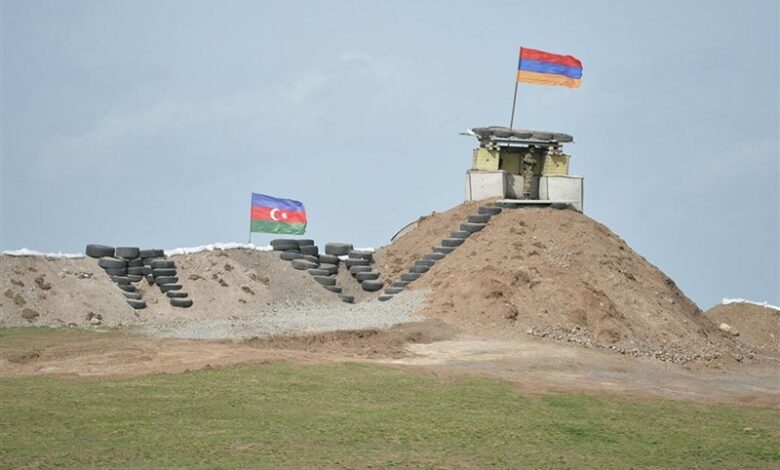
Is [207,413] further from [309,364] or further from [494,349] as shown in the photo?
[494,349]

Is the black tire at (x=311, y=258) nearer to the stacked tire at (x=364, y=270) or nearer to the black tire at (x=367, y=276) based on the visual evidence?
the stacked tire at (x=364, y=270)

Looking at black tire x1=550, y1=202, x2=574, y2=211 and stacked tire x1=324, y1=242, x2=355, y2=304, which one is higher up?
black tire x1=550, y1=202, x2=574, y2=211

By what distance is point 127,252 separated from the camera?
1613 inches

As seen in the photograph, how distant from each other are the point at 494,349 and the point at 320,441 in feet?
39.9

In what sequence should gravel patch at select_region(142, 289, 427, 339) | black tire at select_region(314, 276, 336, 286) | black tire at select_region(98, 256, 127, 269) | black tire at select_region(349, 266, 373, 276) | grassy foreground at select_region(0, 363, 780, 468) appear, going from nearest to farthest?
grassy foreground at select_region(0, 363, 780, 468), gravel patch at select_region(142, 289, 427, 339), black tire at select_region(98, 256, 127, 269), black tire at select_region(314, 276, 336, 286), black tire at select_region(349, 266, 373, 276)

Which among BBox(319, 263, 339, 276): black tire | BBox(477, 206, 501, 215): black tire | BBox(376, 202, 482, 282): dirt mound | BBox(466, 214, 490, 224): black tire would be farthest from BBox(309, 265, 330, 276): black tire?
BBox(477, 206, 501, 215): black tire

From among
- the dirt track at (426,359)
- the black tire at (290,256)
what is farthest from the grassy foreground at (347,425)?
the black tire at (290,256)

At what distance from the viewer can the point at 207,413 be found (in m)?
23.8

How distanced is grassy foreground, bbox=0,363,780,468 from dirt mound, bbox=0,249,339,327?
33.5ft

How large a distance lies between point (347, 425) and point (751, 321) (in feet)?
96.6

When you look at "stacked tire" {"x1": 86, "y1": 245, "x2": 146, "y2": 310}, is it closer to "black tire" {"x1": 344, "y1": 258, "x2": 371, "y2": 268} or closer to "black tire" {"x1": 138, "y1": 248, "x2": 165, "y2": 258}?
"black tire" {"x1": 138, "y1": 248, "x2": 165, "y2": 258}

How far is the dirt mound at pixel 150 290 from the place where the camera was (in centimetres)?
3762

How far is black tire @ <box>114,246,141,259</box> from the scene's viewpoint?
40969 millimetres

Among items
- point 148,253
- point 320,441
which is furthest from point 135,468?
point 148,253
